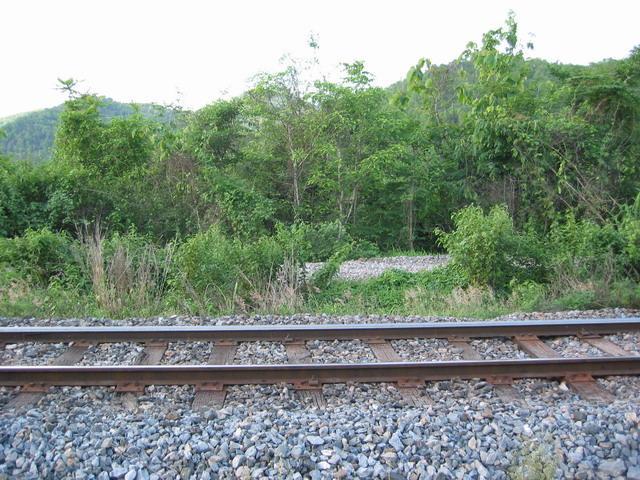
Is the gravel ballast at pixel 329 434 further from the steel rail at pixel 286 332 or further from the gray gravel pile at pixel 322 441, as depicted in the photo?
the steel rail at pixel 286 332

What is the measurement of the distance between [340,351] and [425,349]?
3.17 feet

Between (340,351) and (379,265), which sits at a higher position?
(340,351)

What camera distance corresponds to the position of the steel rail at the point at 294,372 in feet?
19.4

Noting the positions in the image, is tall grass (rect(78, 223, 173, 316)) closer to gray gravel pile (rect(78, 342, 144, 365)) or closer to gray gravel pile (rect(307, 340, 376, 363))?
gray gravel pile (rect(78, 342, 144, 365))

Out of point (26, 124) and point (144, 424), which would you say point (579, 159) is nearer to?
point (144, 424)

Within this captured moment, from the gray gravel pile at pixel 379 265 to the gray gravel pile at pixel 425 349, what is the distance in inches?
159

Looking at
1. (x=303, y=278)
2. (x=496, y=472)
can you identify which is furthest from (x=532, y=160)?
(x=496, y=472)

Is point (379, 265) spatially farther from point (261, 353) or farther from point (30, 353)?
point (30, 353)

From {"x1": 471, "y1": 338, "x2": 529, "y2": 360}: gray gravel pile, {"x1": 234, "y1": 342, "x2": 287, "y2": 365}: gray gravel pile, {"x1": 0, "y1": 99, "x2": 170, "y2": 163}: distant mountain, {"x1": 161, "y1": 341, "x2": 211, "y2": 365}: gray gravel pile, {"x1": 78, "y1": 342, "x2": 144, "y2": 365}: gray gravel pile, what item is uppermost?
{"x1": 0, "y1": 99, "x2": 170, "y2": 163}: distant mountain

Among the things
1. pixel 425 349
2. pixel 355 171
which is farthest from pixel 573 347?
pixel 355 171

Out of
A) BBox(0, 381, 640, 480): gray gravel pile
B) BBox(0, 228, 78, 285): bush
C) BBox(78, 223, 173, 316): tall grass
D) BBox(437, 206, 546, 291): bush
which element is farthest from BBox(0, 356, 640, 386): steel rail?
BBox(0, 228, 78, 285): bush

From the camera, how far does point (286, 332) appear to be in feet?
23.4

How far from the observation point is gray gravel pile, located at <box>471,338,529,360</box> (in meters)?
6.86

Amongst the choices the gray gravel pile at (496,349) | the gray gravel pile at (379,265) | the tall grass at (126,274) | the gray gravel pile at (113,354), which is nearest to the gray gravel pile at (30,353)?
the gray gravel pile at (113,354)
